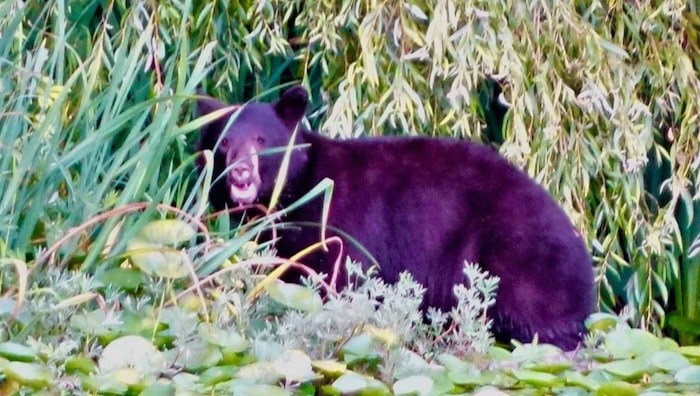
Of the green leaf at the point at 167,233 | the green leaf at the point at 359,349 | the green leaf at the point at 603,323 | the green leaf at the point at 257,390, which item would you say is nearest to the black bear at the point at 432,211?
the green leaf at the point at 603,323

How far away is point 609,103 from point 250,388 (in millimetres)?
3695

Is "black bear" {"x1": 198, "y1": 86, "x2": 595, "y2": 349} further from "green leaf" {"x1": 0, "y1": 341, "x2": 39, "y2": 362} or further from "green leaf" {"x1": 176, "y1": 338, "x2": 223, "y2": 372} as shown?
"green leaf" {"x1": 0, "y1": 341, "x2": 39, "y2": 362}

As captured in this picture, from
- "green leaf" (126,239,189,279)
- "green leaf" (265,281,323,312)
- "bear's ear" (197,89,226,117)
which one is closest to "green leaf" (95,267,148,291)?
"green leaf" (126,239,189,279)

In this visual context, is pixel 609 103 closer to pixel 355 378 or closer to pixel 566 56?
pixel 566 56

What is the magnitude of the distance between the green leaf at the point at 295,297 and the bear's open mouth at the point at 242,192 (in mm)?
1782

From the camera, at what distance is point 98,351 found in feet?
10.6

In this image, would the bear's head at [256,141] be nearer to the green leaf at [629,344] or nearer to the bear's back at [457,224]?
the bear's back at [457,224]

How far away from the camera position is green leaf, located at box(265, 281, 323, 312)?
3430 mm

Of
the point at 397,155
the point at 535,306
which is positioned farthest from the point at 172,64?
the point at 535,306

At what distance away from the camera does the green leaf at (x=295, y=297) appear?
3.43 meters

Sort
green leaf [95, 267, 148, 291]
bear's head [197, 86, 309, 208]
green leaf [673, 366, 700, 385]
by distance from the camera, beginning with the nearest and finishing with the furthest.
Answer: green leaf [673, 366, 700, 385] → green leaf [95, 267, 148, 291] → bear's head [197, 86, 309, 208]

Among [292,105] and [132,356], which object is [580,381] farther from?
[292,105]

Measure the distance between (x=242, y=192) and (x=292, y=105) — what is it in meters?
0.44

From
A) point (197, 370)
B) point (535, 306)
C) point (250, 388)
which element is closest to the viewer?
point (250, 388)
